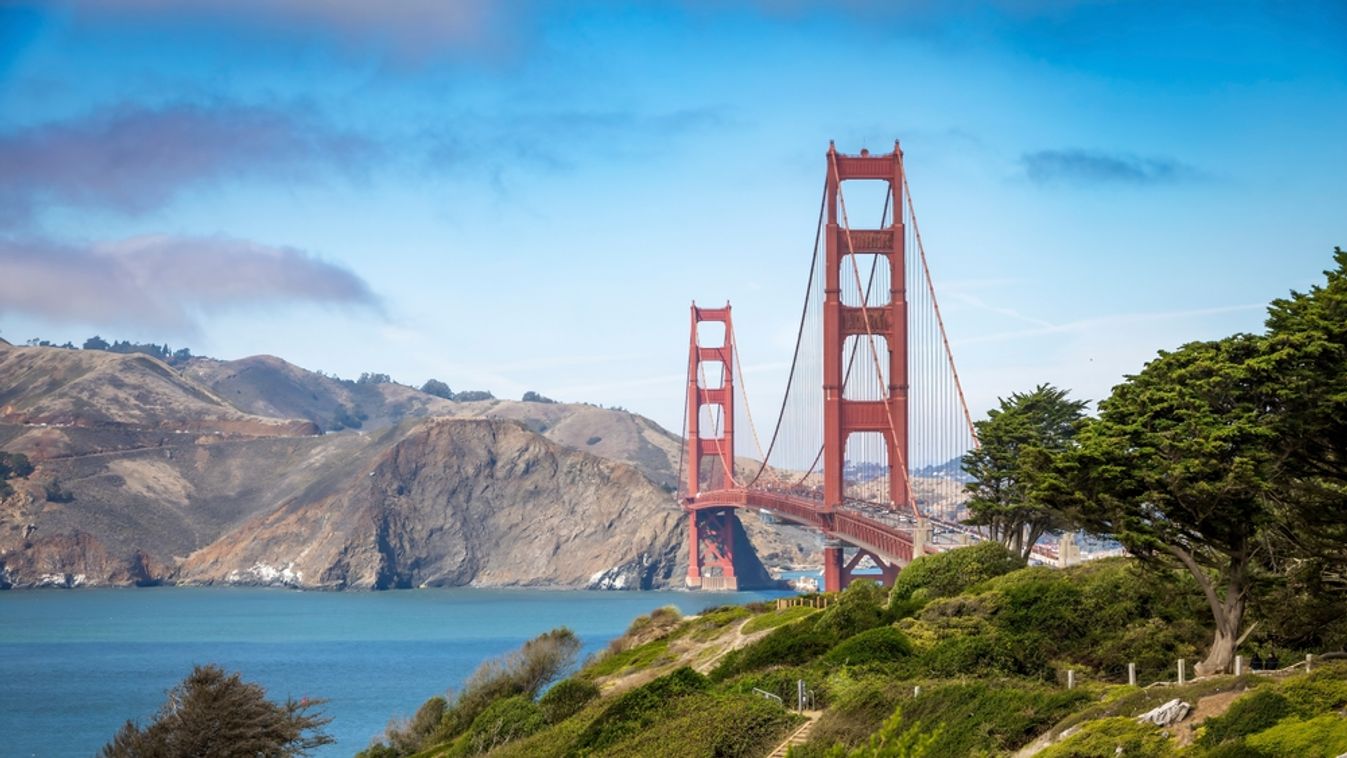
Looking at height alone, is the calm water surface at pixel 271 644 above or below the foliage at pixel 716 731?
below

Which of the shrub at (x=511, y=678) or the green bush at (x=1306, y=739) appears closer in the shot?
the green bush at (x=1306, y=739)

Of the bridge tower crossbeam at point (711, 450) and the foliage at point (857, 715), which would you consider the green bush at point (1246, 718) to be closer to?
the foliage at point (857, 715)

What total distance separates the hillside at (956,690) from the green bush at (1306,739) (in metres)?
0.03

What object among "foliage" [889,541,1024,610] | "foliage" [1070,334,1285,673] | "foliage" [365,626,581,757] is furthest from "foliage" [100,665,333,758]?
"foliage" [1070,334,1285,673]

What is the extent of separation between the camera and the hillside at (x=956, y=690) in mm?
24500

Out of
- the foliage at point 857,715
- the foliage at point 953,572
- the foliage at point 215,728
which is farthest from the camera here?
the foliage at point 953,572

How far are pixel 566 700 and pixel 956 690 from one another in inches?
579

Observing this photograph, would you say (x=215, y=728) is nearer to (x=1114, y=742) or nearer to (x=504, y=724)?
(x=504, y=724)

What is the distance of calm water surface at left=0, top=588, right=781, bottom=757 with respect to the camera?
78312mm

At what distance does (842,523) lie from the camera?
7812 centimetres

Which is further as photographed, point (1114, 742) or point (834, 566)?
point (834, 566)

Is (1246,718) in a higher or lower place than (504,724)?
higher

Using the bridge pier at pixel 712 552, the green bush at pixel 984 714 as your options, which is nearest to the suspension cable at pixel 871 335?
the green bush at pixel 984 714

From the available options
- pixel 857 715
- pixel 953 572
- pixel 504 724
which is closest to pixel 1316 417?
pixel 857 715
